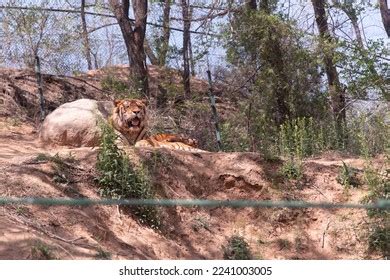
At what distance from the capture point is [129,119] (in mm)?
9305

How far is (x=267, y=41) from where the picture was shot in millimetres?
11617

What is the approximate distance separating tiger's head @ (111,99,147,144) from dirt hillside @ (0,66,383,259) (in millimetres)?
1421

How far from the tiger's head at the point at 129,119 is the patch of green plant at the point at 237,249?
2893 millimetres

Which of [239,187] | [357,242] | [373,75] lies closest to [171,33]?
[373,75]

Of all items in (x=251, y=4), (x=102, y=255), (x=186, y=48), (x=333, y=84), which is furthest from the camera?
(x=186, y=48)

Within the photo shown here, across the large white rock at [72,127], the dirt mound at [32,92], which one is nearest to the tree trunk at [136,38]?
the dirt mound at [32,92]

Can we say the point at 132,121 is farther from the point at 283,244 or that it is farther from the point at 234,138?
the point at 283,244

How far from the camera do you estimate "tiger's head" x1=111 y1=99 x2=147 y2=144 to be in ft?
30.5

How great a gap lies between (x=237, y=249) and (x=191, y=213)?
90 centimetres

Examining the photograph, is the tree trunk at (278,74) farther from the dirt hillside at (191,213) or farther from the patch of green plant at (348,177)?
the patch of green plant at (348,177)

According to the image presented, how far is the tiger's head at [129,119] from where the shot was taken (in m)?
9.31

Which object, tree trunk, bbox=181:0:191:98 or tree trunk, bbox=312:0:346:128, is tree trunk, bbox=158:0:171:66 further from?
tree trunk, bbox=312:0:346:128

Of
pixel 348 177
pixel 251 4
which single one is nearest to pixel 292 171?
pixel 348 177

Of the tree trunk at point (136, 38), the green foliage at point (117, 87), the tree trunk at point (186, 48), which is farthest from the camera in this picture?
the tree trunk at point (186, 48)
